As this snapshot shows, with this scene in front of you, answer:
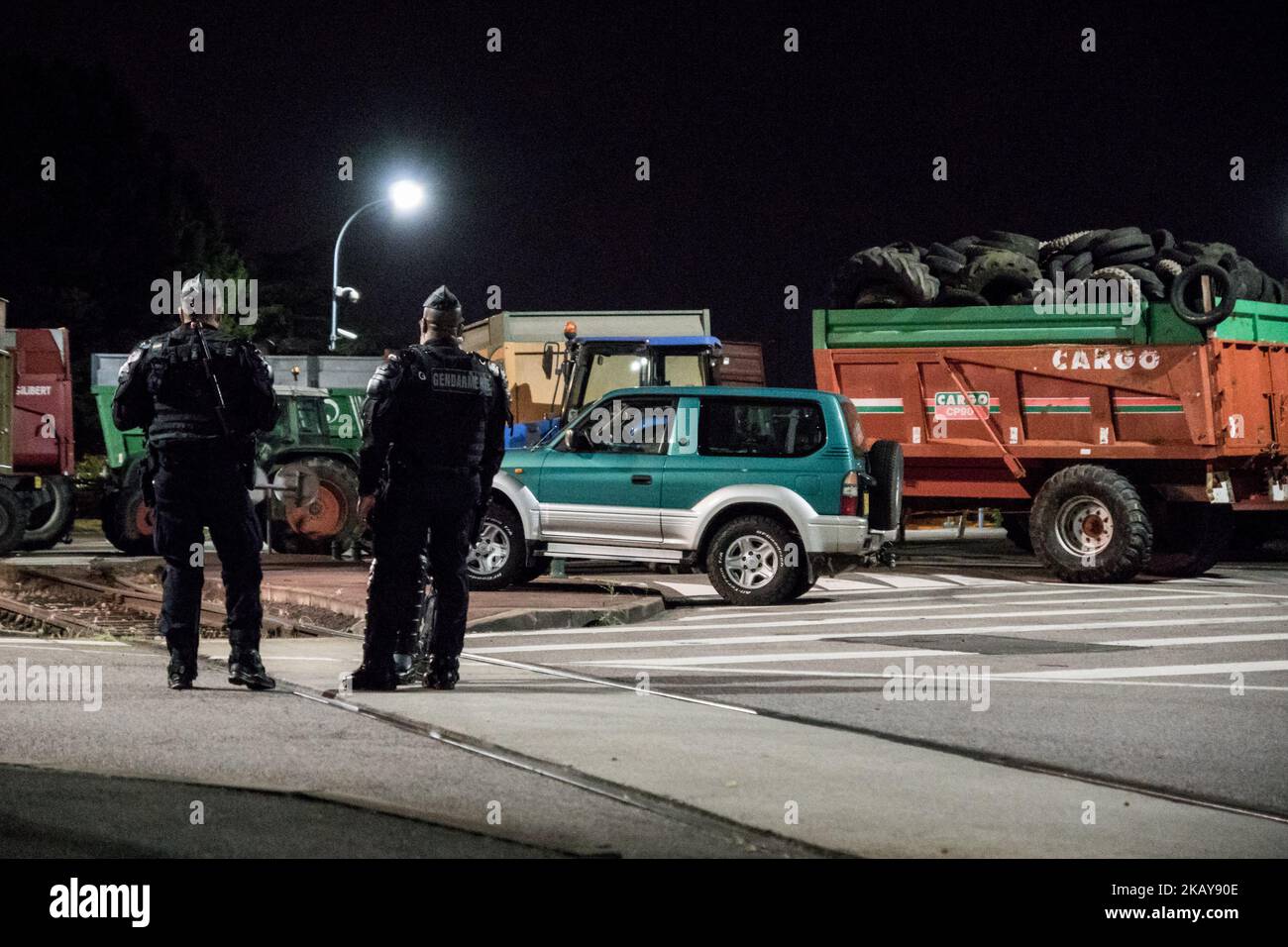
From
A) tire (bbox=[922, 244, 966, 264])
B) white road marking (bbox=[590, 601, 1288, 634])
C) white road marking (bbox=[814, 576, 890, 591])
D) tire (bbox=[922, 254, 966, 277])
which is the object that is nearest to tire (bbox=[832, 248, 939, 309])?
tire (bbox=[922, 254, 966, 277])

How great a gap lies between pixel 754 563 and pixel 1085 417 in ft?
16.4

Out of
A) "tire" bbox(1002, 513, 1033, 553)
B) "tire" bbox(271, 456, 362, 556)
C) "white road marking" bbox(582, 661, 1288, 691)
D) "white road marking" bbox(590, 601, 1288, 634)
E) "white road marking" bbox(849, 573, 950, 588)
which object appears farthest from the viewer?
"tire" bbox(1002, 513, 1033, 553)

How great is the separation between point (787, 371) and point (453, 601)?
2469 centimetres

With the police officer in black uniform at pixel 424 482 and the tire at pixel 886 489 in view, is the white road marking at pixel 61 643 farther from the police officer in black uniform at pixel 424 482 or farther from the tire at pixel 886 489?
the tire at pixel 886 489

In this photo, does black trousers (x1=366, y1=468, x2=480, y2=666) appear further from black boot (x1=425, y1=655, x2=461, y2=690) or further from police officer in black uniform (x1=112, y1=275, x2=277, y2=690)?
police officer in black uniform (x1=112, y1=275, x2=277, y2=690)

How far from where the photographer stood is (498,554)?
49.8 ft

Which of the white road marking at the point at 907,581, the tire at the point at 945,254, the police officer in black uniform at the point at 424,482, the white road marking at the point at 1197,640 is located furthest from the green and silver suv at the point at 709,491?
the police officer in black uniform at the point at 424,482

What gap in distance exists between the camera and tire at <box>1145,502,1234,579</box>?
18281 millimetres

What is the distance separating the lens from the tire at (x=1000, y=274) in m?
19.3

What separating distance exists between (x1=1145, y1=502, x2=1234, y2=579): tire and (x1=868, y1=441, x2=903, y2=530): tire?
4.44m

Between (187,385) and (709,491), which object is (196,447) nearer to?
(187,385)

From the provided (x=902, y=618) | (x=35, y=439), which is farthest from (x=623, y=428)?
(x=35, y=439)

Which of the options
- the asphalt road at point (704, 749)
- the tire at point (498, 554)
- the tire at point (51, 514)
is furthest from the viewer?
the tire at point (51, 514)

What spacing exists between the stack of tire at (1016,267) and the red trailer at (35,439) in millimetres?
8895
